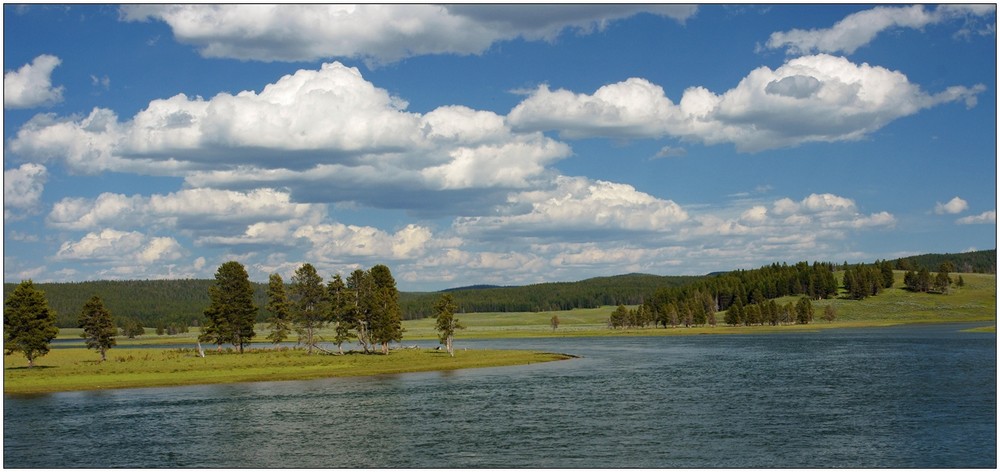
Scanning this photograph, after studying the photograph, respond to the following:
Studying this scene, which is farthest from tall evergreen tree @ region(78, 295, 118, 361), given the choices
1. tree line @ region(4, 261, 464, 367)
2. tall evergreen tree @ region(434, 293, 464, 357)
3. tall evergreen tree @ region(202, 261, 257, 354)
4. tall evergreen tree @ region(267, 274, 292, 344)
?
tall evergreen tree @ region(434, 293, 464, 357)

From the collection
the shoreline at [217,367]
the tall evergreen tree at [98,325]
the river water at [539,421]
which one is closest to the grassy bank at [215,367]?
the shoreline at [217,367]

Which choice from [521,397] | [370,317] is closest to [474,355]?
[370,317]

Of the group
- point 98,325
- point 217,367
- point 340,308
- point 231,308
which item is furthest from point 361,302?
point 98,325

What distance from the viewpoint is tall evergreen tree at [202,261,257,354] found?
456 feet

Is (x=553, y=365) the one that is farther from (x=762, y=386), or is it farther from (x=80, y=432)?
(x=80, y=432)

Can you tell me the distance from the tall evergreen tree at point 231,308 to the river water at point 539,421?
47.3m

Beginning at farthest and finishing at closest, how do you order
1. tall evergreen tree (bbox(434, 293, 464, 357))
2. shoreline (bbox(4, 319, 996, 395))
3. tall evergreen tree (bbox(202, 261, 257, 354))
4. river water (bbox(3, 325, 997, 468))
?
tall evergreen tree (bbox(202, 261, 257, 354)) < tall evergreen tree (bbox(434, 293, 464, 357)) < shoreline (bbox(4, 319, 996, 395)) < river water (bbox(3, 325, 997, 468))

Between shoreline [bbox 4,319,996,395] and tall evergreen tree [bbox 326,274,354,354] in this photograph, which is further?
tall evergreen tree [bbox 326,274,354,354]

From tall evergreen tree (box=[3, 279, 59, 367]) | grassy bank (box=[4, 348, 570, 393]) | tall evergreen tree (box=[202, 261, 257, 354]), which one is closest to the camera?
grassy bank (box=[4, 348, 570, 393])

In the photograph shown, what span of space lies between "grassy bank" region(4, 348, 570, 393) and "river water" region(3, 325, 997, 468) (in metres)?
6.46

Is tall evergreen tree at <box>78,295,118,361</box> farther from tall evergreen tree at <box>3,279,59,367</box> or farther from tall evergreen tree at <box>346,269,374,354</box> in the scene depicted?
tall evergreen tree at <box>346,269,374,354</box>

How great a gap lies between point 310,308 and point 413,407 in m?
68.2

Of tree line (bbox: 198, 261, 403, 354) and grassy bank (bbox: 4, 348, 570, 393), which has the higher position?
tree line (bbox: 198, 261, 403, 354)

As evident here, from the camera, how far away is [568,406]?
7069cm
